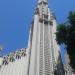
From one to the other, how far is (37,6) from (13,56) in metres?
8.25

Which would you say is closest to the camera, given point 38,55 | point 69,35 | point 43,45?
point 69,35

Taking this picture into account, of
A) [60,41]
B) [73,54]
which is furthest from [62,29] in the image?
[73,54]

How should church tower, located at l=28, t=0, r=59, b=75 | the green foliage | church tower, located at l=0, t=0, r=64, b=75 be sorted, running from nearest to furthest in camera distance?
the green foliage < church tower, located at l=28, t=0, r=59, b=75 < church tower, located at l=0, t=0, r=64, b=75

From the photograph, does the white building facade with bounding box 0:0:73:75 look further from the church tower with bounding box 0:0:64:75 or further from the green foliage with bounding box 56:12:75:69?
the green foliage with bounding box 56:12:75:69

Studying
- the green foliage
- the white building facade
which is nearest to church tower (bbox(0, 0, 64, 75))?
the white building facade

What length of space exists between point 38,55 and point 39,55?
118 mm

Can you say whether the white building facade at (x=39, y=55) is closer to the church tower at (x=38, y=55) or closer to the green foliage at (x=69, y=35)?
the church tower at (x=38, y=55)

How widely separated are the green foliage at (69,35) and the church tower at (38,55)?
373 inches

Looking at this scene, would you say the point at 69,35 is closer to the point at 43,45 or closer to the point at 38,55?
the point at 38,55

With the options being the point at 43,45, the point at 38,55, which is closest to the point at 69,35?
the point at 38,55

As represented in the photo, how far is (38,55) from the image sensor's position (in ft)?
87.2

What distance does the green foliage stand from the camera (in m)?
15.0

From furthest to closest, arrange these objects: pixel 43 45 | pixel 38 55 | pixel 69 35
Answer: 1. pixel 43 45
2. pixel 38 55
3. pixel 69 35

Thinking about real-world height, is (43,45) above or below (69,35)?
above
